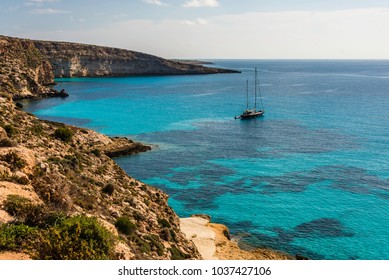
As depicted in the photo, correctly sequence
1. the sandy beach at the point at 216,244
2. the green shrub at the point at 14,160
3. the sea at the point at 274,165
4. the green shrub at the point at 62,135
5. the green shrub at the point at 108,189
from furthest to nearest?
the green shrub at the point at 62,135 < the sea at the point at 274,165 < the sandy beach at the point at 216,244 < the green shrub at the point at 108,189 < the green shrub at the point at 14,160

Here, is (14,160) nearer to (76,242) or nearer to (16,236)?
(16,236)

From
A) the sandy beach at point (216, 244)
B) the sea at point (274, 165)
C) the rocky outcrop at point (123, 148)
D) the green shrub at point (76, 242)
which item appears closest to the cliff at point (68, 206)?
the green shrub at point (76, 242)

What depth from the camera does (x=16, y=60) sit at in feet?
440

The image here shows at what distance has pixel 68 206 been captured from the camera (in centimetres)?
2138

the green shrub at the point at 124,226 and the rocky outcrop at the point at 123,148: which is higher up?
the green shrub at the point at 124,226

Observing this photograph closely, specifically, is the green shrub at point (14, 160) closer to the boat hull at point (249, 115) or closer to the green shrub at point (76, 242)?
the green shrub at point (76, 242)

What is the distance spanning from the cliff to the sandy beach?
9.46 ft

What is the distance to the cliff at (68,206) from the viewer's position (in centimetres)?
1591

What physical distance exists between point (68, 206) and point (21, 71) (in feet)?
400

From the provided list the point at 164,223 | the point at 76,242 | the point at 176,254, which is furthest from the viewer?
the point at 164,223

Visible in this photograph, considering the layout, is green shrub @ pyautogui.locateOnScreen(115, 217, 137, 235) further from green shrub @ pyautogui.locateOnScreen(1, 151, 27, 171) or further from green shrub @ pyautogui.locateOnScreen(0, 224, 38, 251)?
green shrub @ pyautogui.locateOnScreen(1, 151, 27, 171)

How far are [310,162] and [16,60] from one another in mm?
117546

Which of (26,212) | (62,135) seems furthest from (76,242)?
(62,135)
